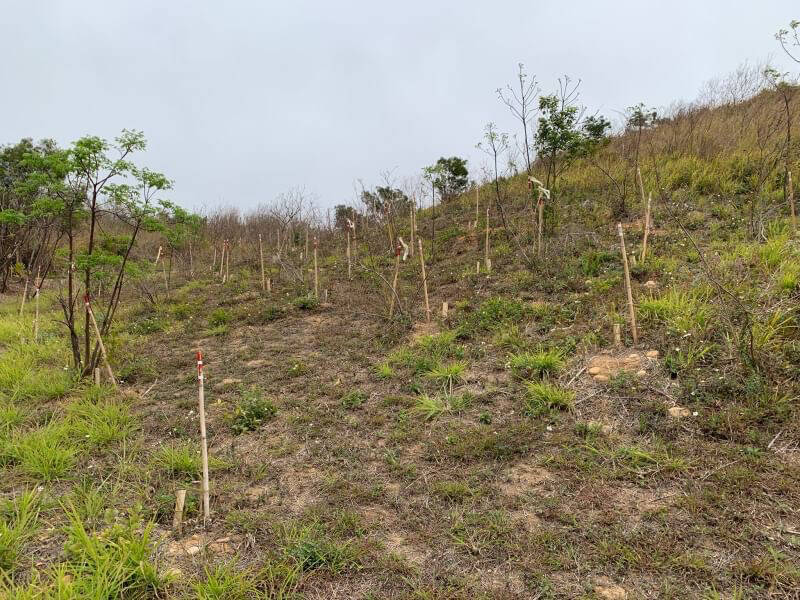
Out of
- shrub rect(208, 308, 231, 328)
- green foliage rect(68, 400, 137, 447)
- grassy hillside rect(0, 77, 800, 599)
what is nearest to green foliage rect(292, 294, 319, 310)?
grassy hillside rect(0, 77, 800, 599)

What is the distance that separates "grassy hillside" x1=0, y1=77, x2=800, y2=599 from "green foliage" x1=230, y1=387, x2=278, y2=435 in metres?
0.02

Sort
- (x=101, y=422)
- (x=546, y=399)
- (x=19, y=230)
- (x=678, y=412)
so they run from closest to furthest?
(x=678, y=412) < (x=546, y=399) < (x=101, y=422) < (x=19, y=230)

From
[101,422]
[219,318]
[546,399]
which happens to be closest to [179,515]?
[101,422]

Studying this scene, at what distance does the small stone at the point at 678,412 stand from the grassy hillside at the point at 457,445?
4 cm

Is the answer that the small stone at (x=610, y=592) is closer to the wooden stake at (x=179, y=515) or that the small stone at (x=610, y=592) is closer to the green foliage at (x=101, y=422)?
the wooden stake at (x=179, y=515)

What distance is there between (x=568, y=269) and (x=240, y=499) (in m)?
5.21

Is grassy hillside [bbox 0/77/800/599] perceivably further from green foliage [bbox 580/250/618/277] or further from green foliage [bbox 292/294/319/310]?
green foliage [bbox 292/294/319/310]

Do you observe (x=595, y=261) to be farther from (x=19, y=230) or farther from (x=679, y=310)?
(x=19, y=230)

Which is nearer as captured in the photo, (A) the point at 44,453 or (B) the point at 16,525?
(B) the point at 16,525

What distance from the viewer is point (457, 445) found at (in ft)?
10.9

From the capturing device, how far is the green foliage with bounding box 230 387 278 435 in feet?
12.7

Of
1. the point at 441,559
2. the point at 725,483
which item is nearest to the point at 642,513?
the point at 725,483

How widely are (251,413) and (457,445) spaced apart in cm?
189

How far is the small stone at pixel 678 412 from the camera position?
3.25 m
